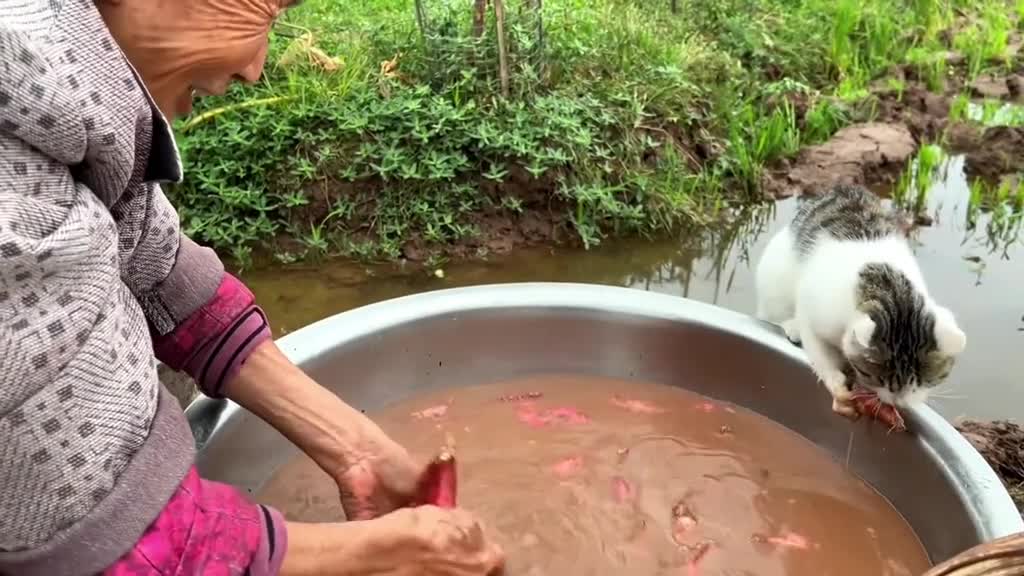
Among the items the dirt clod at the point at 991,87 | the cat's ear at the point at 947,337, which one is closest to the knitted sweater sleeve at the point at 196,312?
the cat's ear at the point at 947,337

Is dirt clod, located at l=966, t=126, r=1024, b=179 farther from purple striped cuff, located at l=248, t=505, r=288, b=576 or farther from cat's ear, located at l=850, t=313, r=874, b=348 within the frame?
purple striped cuff, located at l=248, t=505, r=288, b=576

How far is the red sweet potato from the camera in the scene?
1640mm

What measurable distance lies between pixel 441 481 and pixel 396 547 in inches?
12.5

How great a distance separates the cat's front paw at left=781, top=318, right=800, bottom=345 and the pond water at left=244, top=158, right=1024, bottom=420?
3.17ft

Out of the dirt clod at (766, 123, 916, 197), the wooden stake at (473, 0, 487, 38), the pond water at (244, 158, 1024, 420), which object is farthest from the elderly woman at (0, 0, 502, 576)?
the dirt clod at (766, 123, 916, 197)

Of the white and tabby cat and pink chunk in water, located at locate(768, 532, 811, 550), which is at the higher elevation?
the white and tabby cat

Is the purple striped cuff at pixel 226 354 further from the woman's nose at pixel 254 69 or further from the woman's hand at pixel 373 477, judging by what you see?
the woman's nose at pixel 254 69

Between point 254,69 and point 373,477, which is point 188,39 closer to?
point 254,69

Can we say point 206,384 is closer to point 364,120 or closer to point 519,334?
point 519,334

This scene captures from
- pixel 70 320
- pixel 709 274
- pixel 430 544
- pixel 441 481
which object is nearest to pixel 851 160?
pixel 709 274

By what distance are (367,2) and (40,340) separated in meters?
4.50

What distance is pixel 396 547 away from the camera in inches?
52.7

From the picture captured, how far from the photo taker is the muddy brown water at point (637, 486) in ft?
6.21

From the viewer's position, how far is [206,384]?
175 centimetres
